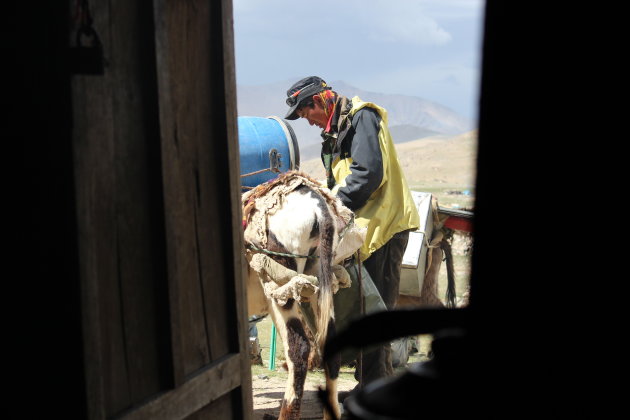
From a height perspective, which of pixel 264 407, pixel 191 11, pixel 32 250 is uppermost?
pixel 191 11

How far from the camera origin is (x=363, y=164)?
5.38 metres

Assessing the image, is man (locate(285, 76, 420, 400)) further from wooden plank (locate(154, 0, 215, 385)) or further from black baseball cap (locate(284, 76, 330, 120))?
wooden plank (locate(154, 0, 215, 385))

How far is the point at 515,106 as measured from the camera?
893 mm

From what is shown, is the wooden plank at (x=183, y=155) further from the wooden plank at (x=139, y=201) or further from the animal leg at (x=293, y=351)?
the animal leg at (x=293, y=351)

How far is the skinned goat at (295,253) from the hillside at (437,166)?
29.1m

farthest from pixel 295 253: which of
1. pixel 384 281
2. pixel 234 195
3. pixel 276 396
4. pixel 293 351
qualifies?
pixel 234 195

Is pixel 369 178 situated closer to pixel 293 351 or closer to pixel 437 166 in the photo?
pixel 293 351

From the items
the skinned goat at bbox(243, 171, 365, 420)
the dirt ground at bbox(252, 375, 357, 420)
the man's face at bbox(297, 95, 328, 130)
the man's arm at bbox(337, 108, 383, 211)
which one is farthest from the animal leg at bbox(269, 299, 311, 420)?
the man's face at bbox(297, 95, 328, 130)

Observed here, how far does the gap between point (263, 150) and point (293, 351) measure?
185 centimetres

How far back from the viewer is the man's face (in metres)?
5.79

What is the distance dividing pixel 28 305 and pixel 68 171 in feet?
1.16

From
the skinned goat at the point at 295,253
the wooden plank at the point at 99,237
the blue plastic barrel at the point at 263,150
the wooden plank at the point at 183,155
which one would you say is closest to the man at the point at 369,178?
the blue plastic barrel at the point at 263,150

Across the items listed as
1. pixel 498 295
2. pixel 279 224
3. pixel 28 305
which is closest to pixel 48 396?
pixel 28 305

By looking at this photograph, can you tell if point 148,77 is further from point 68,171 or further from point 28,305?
point 28,305
